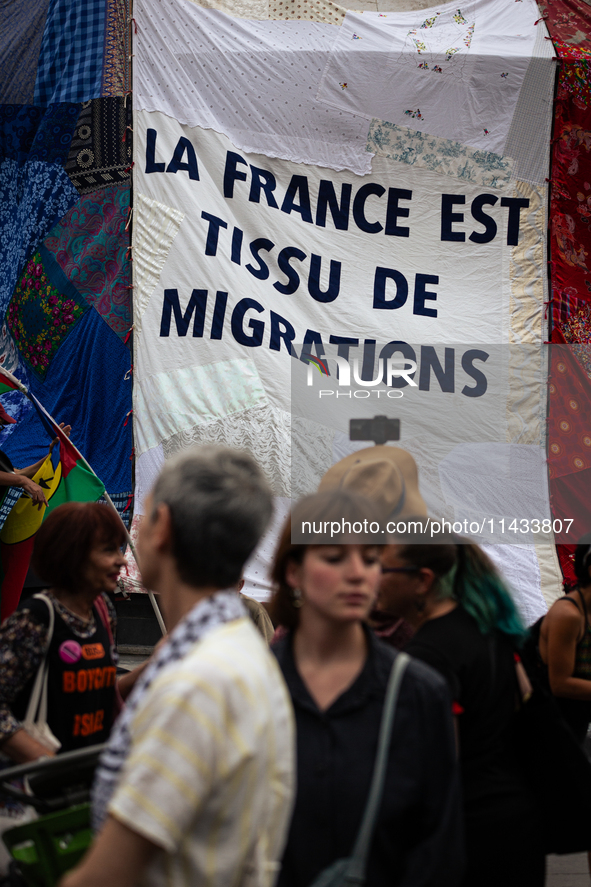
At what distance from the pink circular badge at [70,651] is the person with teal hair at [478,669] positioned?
0.81m

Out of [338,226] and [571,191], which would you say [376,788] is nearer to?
[338,226]

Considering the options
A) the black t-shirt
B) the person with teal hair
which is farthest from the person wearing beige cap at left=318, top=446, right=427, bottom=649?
the black t-shirt

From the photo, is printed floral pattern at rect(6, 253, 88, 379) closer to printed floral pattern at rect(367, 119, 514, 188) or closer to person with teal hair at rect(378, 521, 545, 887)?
printed floral pattern at rect(367, 119, 514, 188)

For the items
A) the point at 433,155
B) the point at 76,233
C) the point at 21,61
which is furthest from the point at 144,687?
the point at 21,61

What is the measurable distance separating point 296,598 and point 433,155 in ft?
18.3

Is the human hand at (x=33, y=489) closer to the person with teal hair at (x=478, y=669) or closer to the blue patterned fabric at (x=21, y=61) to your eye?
the person with teal hair at (x=478, y=669)

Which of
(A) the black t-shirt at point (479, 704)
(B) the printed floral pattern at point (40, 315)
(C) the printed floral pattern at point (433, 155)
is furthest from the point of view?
(C) the printed floral pattern at point (433, 155)

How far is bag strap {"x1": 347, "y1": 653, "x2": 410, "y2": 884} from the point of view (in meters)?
1.45

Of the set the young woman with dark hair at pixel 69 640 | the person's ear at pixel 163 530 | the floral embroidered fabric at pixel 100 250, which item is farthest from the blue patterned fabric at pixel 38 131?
the person's ear at pixel 163 530

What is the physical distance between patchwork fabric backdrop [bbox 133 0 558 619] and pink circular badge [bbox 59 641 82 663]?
12.9ft

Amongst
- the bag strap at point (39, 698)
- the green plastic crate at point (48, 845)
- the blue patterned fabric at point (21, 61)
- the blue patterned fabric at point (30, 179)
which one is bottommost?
the green plastic crate at point (48, 845)

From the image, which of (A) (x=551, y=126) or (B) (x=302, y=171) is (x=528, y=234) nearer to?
(A) (x=551, y=126)

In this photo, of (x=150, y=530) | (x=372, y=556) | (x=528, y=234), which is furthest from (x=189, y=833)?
(x=528, y=234)

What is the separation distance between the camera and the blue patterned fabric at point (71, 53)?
6473 millimetres
